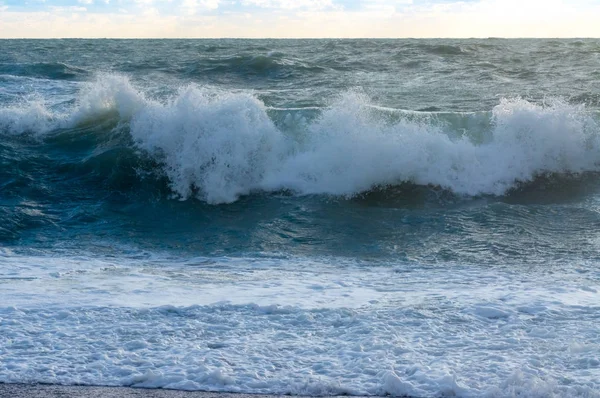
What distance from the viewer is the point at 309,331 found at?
4656 mm

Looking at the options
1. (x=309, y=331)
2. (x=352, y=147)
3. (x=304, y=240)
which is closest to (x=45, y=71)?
(x=352, y=147)

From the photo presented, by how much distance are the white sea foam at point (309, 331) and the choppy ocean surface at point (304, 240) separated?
0.05ft

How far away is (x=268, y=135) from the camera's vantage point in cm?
1122

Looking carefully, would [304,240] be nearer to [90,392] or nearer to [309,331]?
[309,331]

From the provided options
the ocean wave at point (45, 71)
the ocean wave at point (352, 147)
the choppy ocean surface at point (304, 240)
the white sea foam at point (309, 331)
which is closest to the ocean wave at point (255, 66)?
the ocean wave at point (45, 71)

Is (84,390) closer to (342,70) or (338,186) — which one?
(338,186)

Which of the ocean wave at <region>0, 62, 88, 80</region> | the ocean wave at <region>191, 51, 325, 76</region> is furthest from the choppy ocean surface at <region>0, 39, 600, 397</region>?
the ocean wave at <region>191, 51, 325, 76</region>

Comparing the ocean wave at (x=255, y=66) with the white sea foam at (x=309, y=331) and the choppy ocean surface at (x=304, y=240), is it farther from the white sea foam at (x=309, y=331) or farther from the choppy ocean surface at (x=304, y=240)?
the white sea foam at (x=309, y=331)

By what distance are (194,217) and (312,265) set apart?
290 cm

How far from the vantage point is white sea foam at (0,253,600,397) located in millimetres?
3914

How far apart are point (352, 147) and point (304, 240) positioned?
302 cm

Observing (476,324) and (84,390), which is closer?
(84,390)

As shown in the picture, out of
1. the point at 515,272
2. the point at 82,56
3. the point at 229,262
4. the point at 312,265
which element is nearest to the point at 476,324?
the point at 515,272

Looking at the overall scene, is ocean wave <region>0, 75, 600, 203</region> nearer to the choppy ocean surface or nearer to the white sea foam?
the choppy ocean surface
